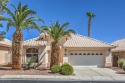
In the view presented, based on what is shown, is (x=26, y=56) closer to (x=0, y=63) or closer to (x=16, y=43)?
(x=0, y=63)

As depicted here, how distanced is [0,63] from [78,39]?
12.2 metres

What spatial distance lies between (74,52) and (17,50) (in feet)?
36.9

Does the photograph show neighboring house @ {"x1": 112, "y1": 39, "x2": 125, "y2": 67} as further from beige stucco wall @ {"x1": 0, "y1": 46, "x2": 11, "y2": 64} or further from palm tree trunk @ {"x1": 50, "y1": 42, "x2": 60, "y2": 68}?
beige stucco wall @ {"x1": 0, "y1": 46, "x2": 11, "y2": 64}

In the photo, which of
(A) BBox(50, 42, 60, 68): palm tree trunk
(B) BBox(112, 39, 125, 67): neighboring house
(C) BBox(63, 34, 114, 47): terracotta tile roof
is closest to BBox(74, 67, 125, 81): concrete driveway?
(A) BBox(50, 42, 60, 68): palm tree trunk

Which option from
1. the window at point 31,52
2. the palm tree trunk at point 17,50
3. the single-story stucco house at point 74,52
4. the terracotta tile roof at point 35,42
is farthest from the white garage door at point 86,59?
the palm tree trunk at point 17,50

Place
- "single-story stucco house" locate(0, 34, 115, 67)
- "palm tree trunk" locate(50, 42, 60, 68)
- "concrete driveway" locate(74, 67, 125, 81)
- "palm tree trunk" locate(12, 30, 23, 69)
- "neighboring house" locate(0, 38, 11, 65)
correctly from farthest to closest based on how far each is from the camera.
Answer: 1. "neighboring house" locate(0, 38, 11, 65)
2. "single-story stucco house" locate(0, 34, 115, 67)
3. "palm tree trunk" locate(50, 42, 60, 68)
4. "palm tree trunk" locate(12, 30, 23, 69)
5. "concrete driveway" locate(74, 67, 125, 81)

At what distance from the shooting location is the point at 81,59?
40.8 m

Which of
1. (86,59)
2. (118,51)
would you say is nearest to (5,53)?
(86,59)

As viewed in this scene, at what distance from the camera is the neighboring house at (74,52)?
3984 centimetres

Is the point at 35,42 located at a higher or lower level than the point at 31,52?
higher

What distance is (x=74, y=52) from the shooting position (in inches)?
1608

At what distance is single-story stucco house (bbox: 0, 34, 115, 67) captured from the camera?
39.8 meters

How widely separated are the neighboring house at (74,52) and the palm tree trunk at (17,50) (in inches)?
289

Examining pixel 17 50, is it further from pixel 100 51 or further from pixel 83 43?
pixel 100 51
